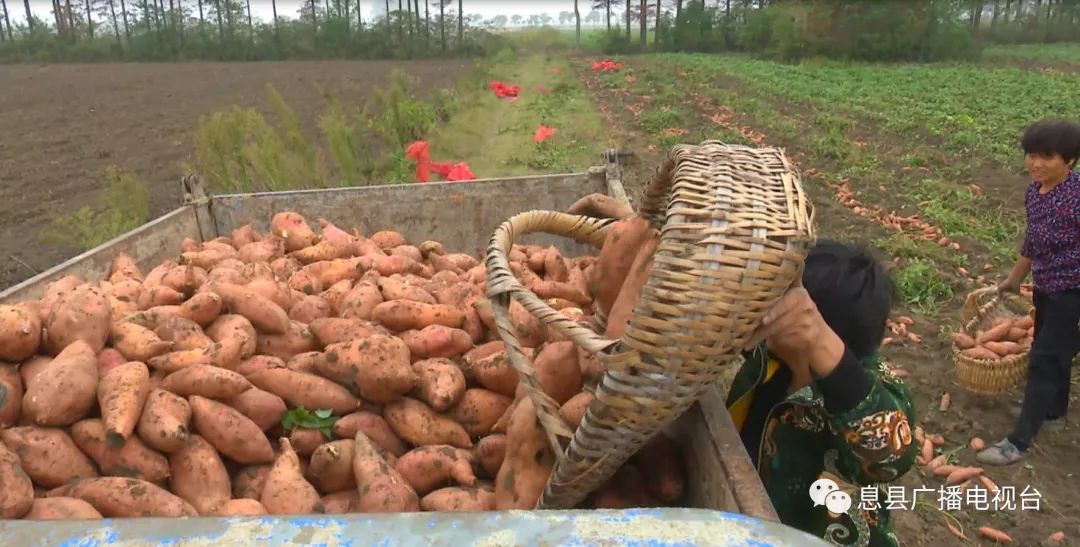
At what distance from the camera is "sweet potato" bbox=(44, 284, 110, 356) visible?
6.57ft

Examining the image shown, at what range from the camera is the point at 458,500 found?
1772 millimetres

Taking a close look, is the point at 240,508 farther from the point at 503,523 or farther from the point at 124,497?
the point at 503,523

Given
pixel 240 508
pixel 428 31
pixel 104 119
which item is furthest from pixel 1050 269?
pixel 428 31

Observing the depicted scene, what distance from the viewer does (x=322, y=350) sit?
228 centimetres

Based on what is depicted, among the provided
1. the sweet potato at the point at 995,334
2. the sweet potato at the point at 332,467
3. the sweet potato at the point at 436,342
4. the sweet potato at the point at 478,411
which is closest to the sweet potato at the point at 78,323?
the sweet potato at the point at 332,467

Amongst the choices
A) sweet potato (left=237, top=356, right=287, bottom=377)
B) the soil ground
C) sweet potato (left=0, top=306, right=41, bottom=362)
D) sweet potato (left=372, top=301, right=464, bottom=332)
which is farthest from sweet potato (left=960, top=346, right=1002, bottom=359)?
the soil ground

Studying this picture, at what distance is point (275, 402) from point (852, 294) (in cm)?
143

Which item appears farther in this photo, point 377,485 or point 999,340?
point 999,340

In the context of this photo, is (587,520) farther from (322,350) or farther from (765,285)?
(322,350)

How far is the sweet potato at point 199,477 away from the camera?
1746mm

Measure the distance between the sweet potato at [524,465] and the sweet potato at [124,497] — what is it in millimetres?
667

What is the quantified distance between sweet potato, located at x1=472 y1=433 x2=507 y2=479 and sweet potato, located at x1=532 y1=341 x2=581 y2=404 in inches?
7.3

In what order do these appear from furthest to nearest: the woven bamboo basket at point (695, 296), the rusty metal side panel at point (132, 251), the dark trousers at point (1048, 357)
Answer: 1. the dark trousers at point (1048, 357)
2. the rusty metal side panel at point (132, 251)
3. the woven bamboo basket at point (695, 296)

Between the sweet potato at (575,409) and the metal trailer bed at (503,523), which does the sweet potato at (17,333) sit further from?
the sweet potato at (575,409)
